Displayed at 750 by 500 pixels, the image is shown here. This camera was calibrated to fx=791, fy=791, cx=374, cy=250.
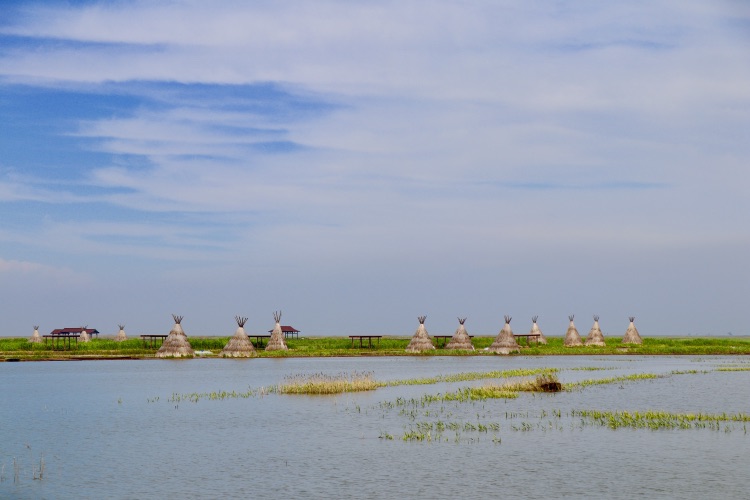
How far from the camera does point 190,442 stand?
27.8 m

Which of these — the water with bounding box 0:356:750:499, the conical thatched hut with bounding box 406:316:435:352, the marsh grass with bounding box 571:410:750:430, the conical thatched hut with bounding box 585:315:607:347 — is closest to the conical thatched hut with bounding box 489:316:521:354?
the conical thatched hut with bounding box 406:316:435:352

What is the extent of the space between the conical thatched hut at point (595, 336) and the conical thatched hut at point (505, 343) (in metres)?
16.8

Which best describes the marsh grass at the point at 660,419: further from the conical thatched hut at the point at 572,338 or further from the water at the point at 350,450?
the conical thatched hut at the point at 572,338

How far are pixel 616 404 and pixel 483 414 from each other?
25.9 feet

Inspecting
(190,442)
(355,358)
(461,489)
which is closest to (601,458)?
(461,489)

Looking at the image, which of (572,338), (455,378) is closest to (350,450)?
(455,378)

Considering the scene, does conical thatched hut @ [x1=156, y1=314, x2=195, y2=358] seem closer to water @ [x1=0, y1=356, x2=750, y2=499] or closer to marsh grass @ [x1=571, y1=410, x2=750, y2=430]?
water @ [x1=0, y1=356, x2=750, y2=499]

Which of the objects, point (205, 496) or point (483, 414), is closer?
point (205, 496)

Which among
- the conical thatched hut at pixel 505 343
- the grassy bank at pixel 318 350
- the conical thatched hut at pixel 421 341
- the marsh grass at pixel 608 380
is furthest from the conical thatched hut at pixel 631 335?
the marsh grass at pixel 608 380

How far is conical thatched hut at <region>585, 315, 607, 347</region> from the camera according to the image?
102 m

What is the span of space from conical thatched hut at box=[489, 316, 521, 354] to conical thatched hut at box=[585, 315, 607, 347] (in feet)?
55.1

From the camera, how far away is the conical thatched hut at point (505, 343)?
88.8 metres

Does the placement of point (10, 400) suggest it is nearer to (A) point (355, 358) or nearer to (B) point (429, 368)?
(B) point (429, 368)

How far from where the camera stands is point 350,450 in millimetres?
25578
